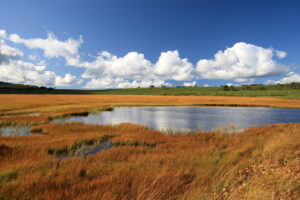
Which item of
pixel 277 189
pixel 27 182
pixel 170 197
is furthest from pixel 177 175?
pixel 27 182

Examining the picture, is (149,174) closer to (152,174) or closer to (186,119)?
(152,174)

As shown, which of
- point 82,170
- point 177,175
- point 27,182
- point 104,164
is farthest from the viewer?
point 104,164

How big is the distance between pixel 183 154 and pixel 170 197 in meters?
4.16

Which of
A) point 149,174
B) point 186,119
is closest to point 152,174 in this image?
point 149,174

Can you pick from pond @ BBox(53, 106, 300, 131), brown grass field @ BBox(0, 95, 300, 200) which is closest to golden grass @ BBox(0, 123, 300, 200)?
brown grass field @ BBox(0, 95, 300, 200)

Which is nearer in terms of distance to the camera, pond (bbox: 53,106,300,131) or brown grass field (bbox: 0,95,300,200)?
brown grass field (bbox: 0,95,300,200)

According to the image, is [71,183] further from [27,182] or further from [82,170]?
[27,182]

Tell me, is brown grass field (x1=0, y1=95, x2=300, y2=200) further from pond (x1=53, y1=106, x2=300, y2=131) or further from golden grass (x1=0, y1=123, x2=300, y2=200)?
pond (x1=53, y1=106, x2=300, y2=131)

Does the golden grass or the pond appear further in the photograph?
the pond

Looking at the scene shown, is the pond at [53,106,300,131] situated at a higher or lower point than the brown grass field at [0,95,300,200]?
lower

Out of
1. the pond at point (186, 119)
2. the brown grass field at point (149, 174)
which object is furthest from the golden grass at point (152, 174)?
the pond at point (186, 119)

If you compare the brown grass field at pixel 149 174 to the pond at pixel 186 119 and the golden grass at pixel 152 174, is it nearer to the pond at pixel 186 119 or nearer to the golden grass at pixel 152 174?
the golden grass at pixel 152 174

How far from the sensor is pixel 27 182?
5.41 meters

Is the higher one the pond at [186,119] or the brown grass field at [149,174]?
the brown grass field at [149,174]
